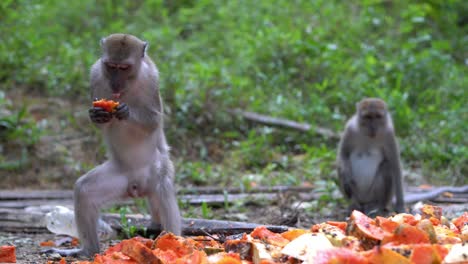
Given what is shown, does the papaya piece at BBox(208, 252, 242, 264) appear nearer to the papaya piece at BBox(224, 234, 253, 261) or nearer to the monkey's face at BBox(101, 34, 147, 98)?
the papaya piece at BBox(224, 234, 253, 261)

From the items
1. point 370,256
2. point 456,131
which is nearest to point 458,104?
point 456,131

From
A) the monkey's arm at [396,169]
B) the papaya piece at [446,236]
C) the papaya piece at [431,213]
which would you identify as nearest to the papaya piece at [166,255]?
the papaya piece at [446,236]

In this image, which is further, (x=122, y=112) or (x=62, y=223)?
(x=62, y=223)

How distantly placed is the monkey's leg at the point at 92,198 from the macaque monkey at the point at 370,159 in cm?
361

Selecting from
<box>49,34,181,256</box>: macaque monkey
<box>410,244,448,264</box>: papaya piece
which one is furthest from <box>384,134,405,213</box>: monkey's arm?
<box>410,244,448,264</box>: papaya piece

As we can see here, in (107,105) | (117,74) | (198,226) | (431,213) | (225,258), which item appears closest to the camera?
(225,258)

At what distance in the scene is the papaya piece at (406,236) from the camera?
13.5 feet

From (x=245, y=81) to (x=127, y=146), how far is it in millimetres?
5774

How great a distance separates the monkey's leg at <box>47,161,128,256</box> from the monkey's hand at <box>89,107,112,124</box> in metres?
0.51

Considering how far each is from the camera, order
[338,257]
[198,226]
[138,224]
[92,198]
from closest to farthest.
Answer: [338,257] < [92,198] < [198,226] < [138,224]

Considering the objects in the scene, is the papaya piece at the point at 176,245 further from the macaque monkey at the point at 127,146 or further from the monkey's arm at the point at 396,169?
the monkey's arm at the point at 396,169

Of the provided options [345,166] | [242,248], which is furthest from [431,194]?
[242,248]

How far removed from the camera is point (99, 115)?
566cm

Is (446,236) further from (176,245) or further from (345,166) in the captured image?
(345,166)
